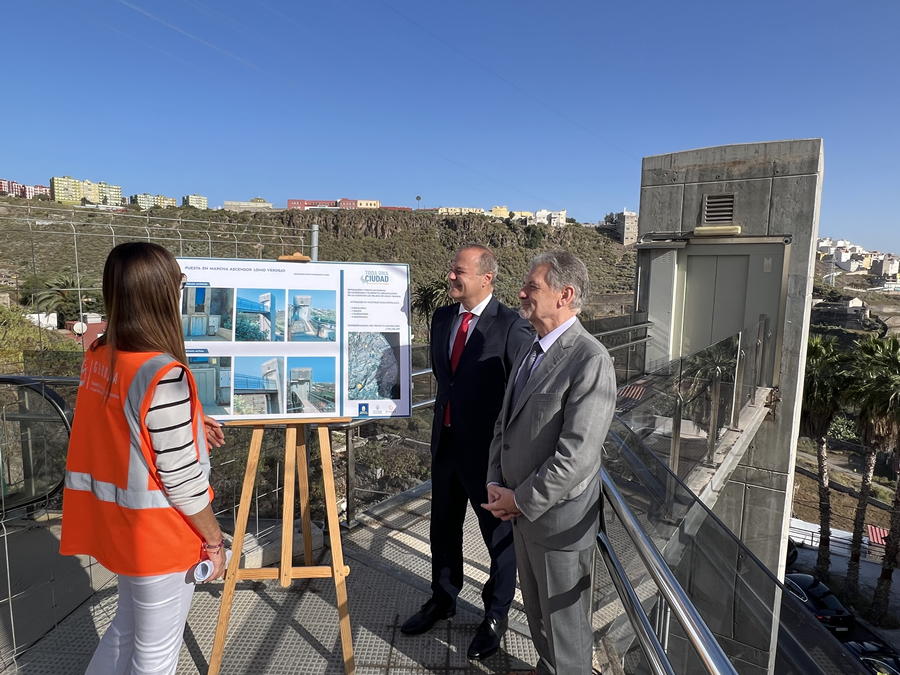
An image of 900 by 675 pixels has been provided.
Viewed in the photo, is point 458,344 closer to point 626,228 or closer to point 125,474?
point 125,474

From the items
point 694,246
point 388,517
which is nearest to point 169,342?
point 388,517

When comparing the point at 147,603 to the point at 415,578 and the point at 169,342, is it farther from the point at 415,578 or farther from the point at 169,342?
the point at 415,578

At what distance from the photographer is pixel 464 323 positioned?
2650mm

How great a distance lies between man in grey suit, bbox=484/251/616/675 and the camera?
178 cm

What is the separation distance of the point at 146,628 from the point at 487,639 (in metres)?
1.45

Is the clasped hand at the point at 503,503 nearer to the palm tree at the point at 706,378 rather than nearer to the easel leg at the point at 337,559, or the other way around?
the easel leg at the point at 337,559

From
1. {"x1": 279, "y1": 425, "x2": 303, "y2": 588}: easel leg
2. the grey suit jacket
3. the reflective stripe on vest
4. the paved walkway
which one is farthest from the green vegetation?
the grey suit jacket

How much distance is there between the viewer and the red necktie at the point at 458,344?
2.64m

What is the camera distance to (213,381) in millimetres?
2480

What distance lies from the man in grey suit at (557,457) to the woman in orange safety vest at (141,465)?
103 centimetres

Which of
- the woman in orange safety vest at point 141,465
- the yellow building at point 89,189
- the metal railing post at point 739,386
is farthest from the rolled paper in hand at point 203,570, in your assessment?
Answer: the yellow building at point 89,189

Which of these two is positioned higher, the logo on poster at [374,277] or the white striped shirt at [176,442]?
the logo on poster at [374,277]

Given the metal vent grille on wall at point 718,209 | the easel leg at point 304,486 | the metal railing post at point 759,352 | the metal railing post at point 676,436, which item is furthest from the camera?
the metal vent grille on wall at point 718,209

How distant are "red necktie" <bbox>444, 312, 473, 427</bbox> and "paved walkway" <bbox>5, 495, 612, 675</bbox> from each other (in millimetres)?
1055
